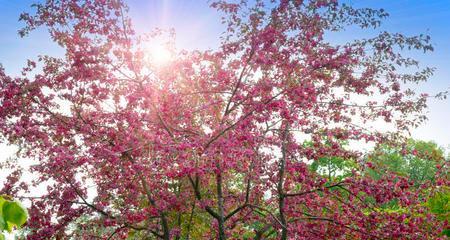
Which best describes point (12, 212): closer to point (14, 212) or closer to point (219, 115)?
point (14, 212)

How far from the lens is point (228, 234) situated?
500 inches

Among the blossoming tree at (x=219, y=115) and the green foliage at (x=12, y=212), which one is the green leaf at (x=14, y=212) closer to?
the green foliage at (x=12, y=212)

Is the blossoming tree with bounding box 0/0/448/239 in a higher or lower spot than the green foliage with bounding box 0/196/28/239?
higher

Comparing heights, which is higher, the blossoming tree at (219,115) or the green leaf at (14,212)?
the blossoming tree at (219,115)

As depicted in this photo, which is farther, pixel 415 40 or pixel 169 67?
pixel 169 67

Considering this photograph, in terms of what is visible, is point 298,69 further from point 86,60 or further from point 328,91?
point 86,60

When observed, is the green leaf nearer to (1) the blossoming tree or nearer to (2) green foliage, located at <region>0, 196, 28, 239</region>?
(2) green foliage, located at <region>0, 196, 28, 239</region>

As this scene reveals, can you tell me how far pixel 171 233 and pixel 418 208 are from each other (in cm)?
667

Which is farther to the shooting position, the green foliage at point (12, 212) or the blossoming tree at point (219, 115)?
the blossoming tree at point (219, 115)

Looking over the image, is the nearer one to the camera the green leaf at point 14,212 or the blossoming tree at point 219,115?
the green leaf at point 14,212

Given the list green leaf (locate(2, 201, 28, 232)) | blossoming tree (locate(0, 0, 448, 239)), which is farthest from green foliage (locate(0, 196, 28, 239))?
→ blossoming tree (locate(0, 0, 448, 239))

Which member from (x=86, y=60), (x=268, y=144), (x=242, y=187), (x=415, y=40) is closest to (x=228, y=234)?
(x=242, y=187)

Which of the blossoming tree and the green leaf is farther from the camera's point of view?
the blossoming tree

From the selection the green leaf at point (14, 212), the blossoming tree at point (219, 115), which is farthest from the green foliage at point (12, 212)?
the blossoming tree at point (219, 115)
